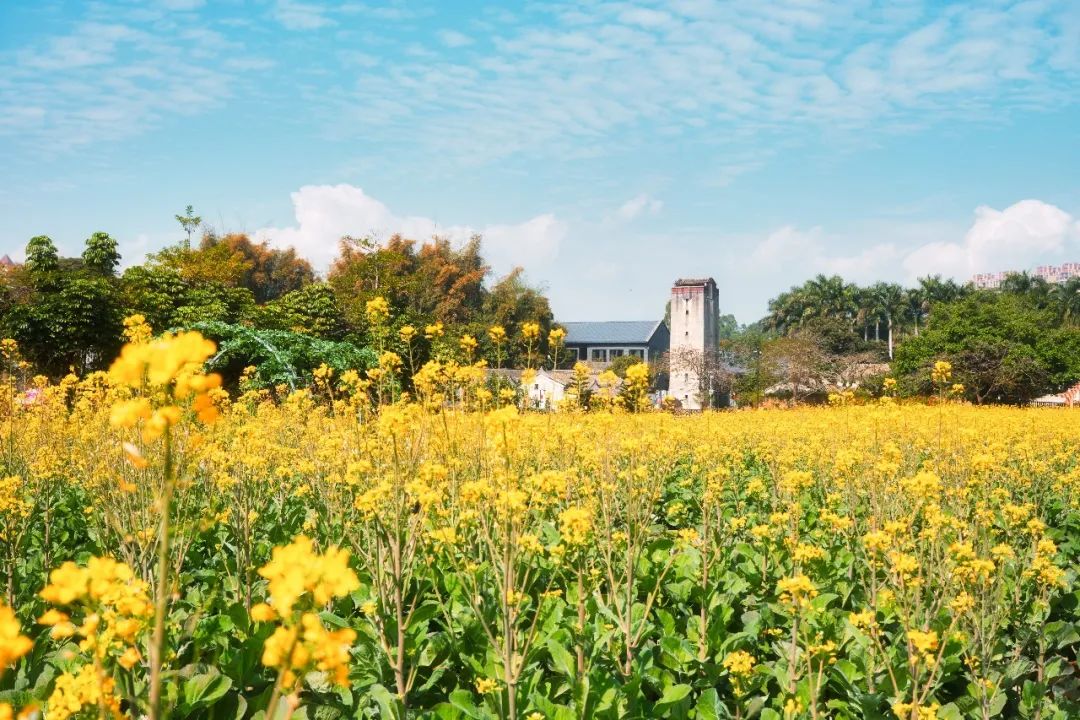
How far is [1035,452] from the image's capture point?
27.4 ft

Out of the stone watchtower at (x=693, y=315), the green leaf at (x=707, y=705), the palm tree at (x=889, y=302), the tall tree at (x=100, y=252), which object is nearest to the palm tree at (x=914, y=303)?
the palm tree at (x=889, y=302)

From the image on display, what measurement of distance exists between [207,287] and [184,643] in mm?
23905

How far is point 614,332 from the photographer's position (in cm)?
6612

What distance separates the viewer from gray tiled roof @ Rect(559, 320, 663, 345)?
64.4m

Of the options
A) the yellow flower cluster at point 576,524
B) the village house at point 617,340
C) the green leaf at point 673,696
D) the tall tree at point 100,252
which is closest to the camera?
the yellow flower cluster at point 576,524

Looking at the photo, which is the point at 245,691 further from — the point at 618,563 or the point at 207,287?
the point at 207,287

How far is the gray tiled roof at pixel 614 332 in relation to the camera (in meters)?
64.4

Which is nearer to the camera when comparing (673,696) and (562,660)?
(673,696)

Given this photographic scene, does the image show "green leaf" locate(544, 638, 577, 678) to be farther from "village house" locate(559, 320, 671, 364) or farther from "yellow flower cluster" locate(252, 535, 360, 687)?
"village house" locate(559, 320, 671, 364)

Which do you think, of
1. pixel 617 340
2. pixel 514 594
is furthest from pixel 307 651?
pixel 617 340

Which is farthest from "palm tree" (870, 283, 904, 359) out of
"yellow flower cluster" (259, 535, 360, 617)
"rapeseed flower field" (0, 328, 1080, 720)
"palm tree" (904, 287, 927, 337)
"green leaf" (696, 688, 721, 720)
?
"yellow flower cluster" (259, 535, 360, 617)

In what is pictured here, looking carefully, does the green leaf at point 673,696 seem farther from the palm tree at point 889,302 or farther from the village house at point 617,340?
the palm tree at point 889,302

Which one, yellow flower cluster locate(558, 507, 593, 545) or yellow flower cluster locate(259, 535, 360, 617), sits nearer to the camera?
yellow flower cluster locate(259, 535, 360, 617)

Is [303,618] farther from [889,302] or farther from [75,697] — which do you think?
[889,302]
